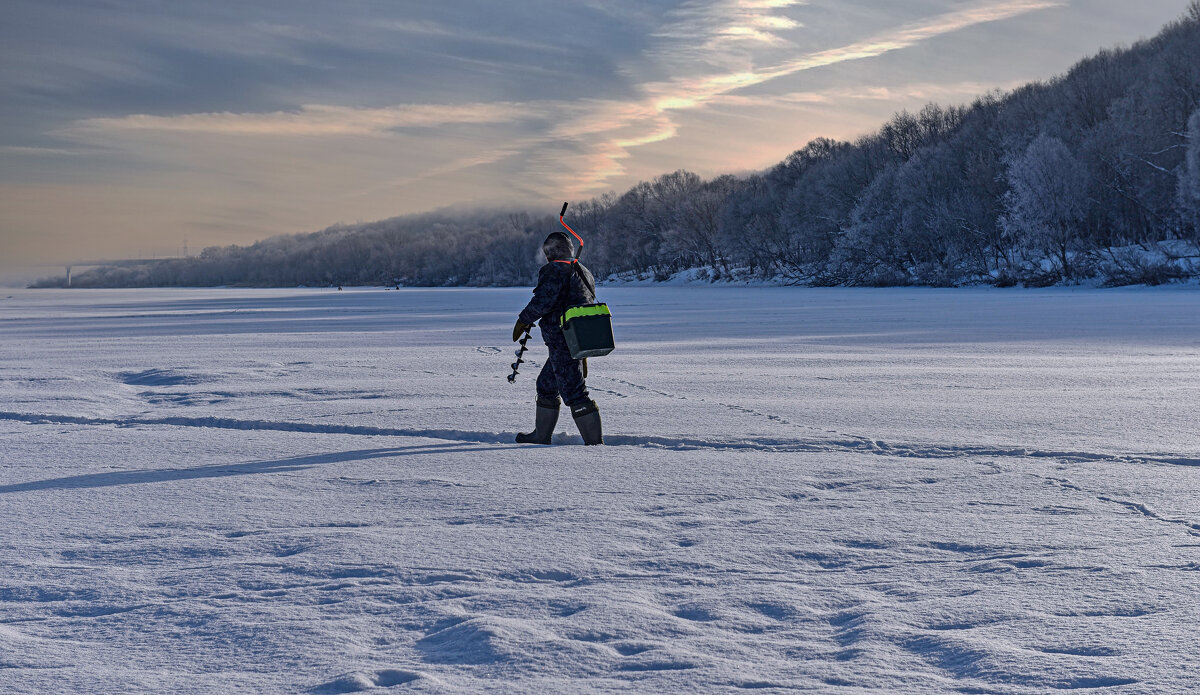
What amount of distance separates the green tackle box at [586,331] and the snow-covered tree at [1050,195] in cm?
5016

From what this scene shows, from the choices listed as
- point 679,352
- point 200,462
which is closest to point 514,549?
point 200,462

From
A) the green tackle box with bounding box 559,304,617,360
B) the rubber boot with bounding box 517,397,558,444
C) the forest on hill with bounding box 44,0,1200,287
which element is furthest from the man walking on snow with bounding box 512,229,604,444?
the forest on hill with bounding box 44,0,1200,287

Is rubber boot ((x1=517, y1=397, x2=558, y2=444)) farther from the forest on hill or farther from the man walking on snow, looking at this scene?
the forest on hill

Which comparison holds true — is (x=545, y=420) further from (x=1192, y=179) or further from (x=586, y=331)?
(x=1192, y=179)

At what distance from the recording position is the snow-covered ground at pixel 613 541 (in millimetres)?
2832

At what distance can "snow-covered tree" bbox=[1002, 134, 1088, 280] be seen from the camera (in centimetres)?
5159

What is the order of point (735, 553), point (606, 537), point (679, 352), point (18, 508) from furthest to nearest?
point (679, 352) < point (18, 508) < point (606, 537) < point (735, 553)

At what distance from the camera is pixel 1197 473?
540cm

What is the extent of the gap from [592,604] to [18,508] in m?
3.19

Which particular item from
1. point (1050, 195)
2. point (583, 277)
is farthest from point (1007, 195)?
point (583, 277)

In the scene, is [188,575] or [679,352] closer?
[188,575]

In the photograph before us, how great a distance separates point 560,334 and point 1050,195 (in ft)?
168

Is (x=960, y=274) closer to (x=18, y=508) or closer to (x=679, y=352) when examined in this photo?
(x=679, y=352)

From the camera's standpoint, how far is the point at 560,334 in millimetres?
6867
